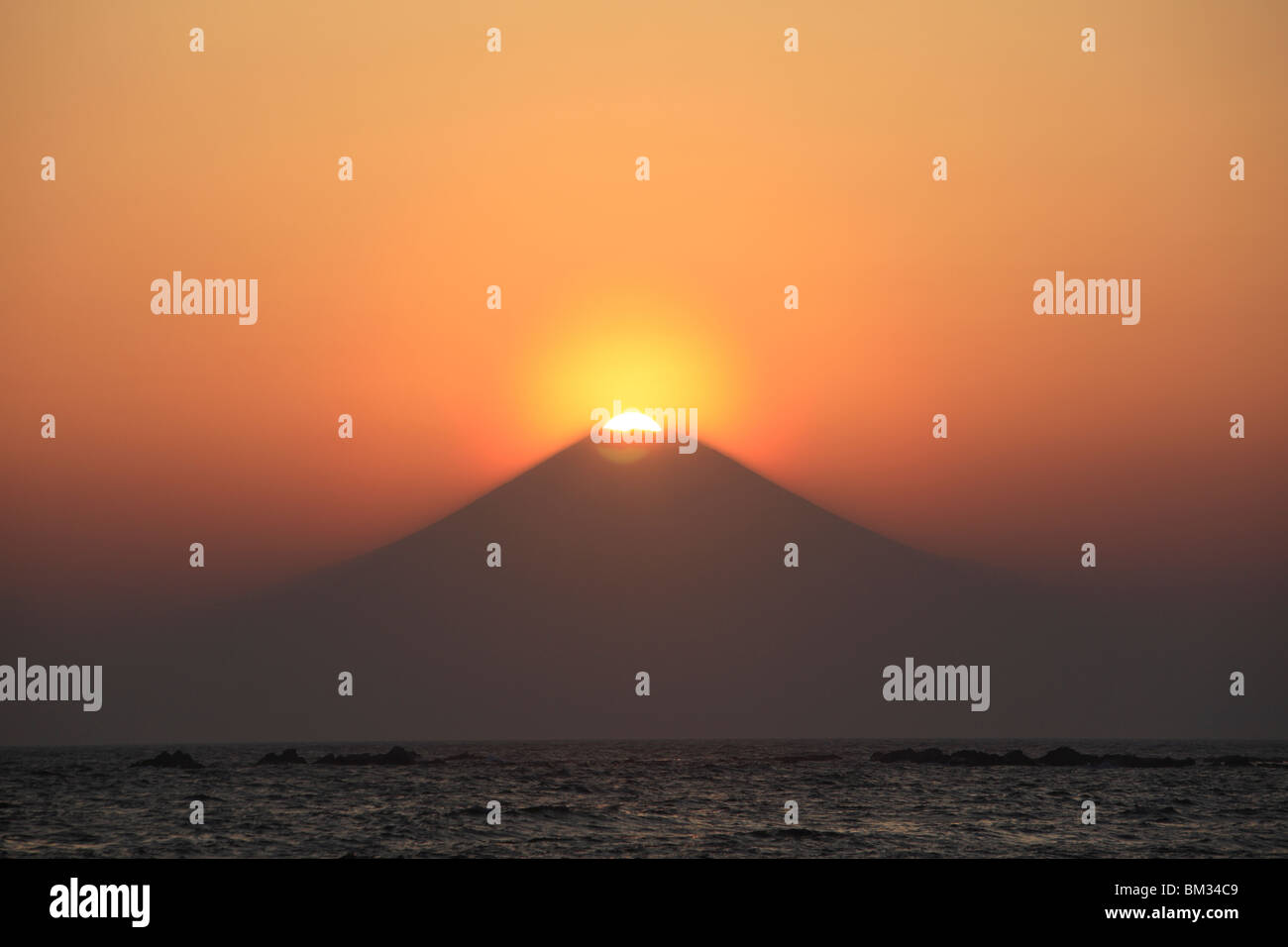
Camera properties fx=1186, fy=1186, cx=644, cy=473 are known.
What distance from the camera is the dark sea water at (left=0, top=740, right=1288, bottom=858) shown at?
38.9 m

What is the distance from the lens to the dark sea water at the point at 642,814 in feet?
128

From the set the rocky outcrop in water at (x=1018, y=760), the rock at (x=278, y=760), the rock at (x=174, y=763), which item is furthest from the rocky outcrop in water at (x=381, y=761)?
the rocky outcrop in water at (x=1018, y=760)

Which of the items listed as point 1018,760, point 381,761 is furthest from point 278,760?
point 1018,760

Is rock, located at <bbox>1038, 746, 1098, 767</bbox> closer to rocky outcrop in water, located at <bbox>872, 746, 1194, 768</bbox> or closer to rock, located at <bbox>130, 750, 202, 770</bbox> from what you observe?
rocky outcrop in water, located at <bbox>872, 746, 1194, 768</bbox>

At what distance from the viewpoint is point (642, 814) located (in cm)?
5084

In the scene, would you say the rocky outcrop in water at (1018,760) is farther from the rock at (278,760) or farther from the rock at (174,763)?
the rock at (174,763)

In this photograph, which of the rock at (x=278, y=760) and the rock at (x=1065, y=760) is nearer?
the rock at (x=278, y=760)

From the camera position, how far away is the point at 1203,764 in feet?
375

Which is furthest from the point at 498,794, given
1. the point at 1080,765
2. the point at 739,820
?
the point at 1080,765

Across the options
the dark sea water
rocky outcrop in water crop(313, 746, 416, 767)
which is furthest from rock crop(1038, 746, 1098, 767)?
rocky outcrop in water crop(313, 746, 416, 767)

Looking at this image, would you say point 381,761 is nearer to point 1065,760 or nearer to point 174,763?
point 174,763
